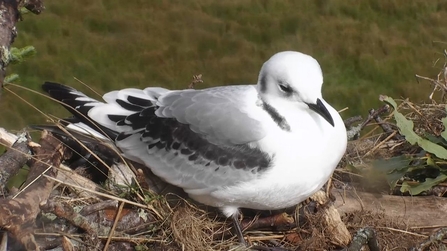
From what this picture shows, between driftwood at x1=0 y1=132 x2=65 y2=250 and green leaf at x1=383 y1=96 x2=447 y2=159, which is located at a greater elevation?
driftwood at x1=0 y1=132 x2=65 y2=250

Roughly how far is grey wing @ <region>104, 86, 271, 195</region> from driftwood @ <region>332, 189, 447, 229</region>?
29 cm

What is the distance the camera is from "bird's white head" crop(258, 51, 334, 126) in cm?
143

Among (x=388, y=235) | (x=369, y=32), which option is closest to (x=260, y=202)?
(x=388, y=235)

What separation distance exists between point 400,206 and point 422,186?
2.9 inches

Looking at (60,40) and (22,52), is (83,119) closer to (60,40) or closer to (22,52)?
(22,52)

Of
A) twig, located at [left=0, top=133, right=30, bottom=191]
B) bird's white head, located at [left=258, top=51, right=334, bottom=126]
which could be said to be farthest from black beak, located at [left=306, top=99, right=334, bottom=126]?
twig, located at [left=0, top=133, right=30, bottom=191]

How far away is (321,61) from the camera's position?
10.6 ft

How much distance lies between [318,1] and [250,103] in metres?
2.13

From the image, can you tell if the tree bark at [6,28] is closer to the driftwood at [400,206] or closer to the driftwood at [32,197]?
the driftwood at [32,197]

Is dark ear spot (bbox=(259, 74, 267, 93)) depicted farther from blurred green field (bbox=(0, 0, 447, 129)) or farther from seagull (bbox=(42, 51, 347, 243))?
blurred green field (bbox=(0, 0, 447, 129))

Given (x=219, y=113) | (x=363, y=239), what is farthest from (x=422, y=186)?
(x=219, y=113)

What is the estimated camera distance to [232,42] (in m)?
3.24

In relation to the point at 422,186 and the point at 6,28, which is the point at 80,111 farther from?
the point at 422,186

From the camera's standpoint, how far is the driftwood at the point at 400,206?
1646 millimetres
